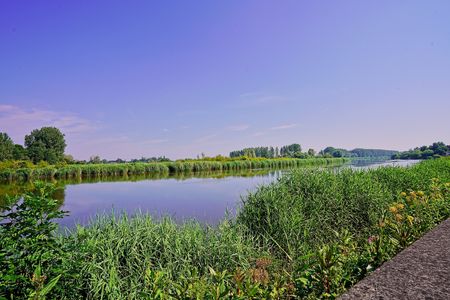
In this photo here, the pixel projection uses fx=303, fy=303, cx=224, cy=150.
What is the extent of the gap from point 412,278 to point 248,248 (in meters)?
1.92

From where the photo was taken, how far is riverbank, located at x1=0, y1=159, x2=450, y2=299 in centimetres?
226

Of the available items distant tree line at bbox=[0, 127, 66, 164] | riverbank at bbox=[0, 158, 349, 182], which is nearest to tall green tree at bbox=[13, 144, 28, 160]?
distant tree line at bbox=[0, 127, 66, 164]

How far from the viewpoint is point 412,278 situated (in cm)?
247

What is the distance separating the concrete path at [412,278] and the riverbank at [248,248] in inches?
6.3

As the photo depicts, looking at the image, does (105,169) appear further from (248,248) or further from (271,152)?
(271,152)

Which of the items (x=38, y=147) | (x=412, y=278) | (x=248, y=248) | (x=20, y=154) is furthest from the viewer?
(x=38, y=147)

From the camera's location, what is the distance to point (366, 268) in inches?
108

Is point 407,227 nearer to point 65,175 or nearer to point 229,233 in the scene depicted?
point 229,233

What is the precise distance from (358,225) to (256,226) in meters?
2.36

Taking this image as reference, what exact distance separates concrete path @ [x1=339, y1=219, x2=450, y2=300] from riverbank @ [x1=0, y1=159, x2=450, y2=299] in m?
0.16

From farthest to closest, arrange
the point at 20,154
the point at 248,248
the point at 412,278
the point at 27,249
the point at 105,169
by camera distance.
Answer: the point at 20,154 → the point at 105,169 → the point at 248,248 → the point at 412,278 → the point at 27,249

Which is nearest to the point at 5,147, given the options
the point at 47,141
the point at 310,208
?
the point at 47,141

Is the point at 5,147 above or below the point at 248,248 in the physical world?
above

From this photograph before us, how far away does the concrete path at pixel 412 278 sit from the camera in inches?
86.2
